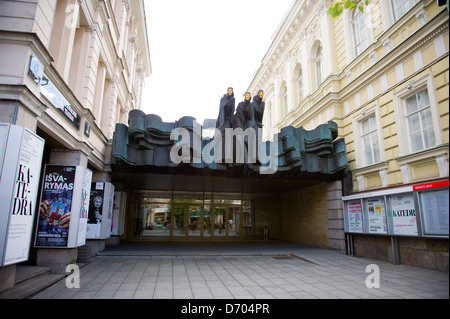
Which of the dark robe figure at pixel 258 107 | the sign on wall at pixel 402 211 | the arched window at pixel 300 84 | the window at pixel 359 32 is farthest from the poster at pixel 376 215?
the arched window at pixel 300 84

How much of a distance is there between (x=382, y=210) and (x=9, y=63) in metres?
11.4

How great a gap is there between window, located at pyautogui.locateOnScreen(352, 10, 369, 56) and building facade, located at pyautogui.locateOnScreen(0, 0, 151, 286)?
1082 centimetres

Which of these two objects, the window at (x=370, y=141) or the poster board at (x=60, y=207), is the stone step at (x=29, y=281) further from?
the window at (x=370, y=141)

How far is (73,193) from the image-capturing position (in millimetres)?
8047

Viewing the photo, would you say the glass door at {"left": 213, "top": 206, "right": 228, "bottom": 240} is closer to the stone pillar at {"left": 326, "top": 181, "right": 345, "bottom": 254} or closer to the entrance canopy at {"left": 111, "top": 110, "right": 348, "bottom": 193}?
the entrance canopy at {"left": 111, "top": 110, "right": 348, "bottom": 193}

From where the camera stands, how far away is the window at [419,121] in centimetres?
828

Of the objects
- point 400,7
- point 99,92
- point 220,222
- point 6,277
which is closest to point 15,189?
point 6,277

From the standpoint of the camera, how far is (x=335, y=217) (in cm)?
1210

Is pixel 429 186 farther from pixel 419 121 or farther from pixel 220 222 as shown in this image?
pixel 220 222

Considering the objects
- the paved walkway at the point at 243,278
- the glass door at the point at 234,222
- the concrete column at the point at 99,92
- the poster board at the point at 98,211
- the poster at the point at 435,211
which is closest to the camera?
Answer: the paved walkway at the point at 243,278

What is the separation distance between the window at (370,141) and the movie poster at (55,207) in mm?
10827

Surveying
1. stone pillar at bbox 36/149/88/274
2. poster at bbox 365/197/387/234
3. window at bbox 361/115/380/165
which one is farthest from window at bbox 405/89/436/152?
stone pillar at bbox 36/149/88/274
